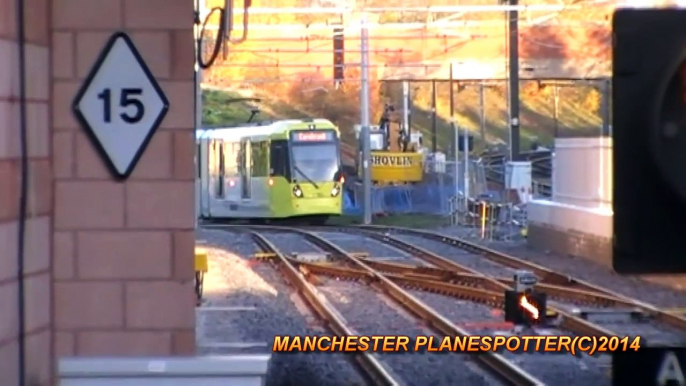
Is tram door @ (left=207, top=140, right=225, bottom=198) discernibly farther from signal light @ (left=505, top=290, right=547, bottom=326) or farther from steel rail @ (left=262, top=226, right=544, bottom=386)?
signal light @ (left=505, top=290, right=547, bottom=326)

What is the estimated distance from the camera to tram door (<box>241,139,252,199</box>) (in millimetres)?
39281

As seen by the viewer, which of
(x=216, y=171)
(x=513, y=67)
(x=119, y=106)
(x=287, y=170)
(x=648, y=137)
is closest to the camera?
(x=648, y=137)

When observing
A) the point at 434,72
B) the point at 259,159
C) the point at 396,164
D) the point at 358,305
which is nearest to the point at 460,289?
the point at 358,305

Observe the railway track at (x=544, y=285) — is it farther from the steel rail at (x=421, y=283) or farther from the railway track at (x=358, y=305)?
the railway track at (x=358, y=305)

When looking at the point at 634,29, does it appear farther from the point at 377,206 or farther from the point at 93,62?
the point at 377,206

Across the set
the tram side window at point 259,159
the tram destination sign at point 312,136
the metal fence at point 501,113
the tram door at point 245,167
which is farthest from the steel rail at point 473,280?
the metal fence at point 501,113

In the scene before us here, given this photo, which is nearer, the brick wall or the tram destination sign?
the brick wall

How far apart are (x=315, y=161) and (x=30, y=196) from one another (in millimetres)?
33859

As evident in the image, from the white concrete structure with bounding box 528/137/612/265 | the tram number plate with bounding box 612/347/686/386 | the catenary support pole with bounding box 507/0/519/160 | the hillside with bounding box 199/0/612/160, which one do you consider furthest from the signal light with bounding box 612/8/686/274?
the catenary support pole with bounding box 507/0/519/160

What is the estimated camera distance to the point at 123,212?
4.90 m

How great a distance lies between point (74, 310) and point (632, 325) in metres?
10.0

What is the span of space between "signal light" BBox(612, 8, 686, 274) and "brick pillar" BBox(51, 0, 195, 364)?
3194 mm

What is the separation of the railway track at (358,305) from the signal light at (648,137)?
27.2ft

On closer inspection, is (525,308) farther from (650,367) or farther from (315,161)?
(315,161)
